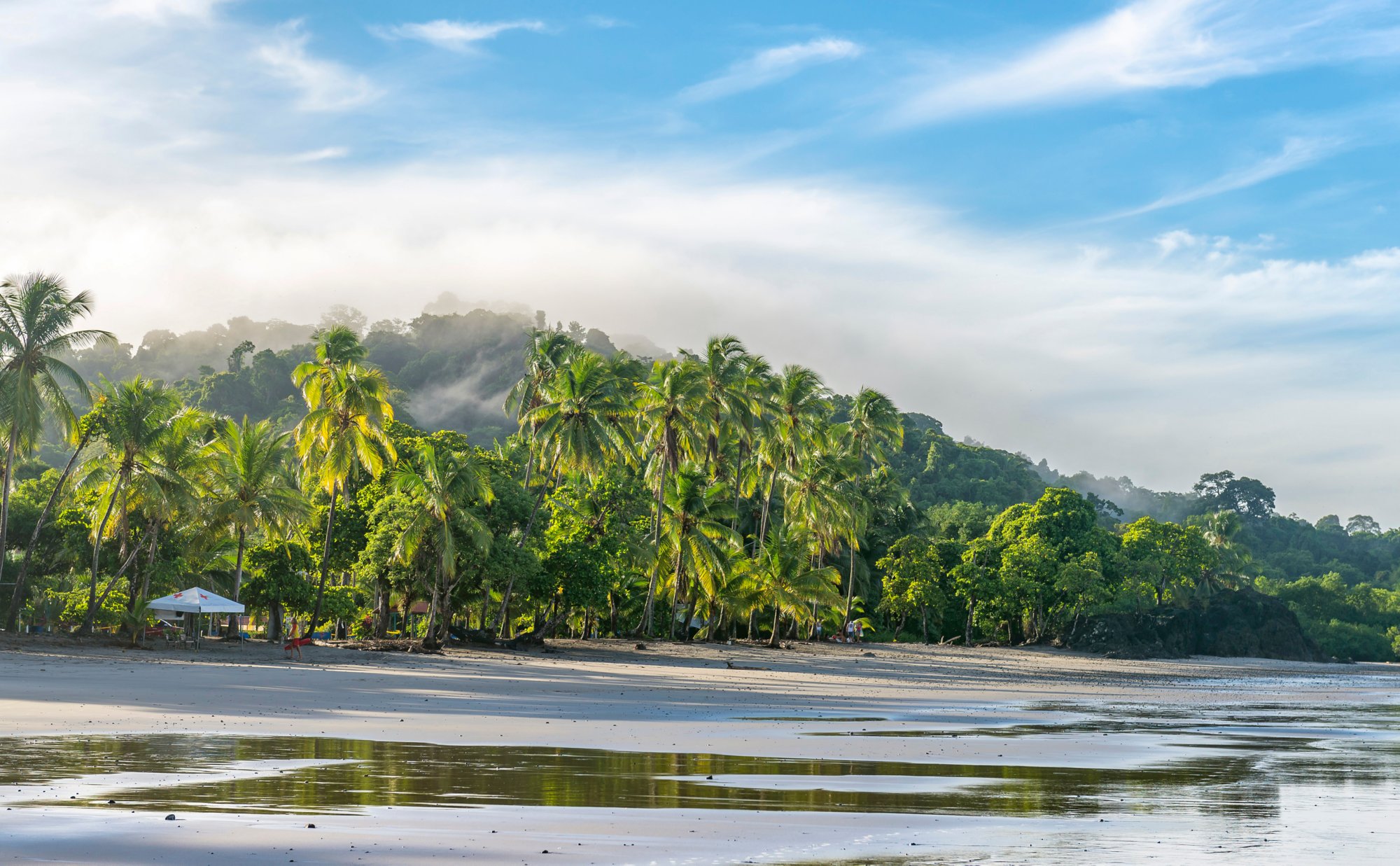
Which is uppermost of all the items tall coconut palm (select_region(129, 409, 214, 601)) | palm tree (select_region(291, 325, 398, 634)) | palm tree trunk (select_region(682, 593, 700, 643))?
palm tree (select_region(291, 325, 398, 634))

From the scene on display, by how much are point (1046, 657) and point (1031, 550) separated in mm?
10812

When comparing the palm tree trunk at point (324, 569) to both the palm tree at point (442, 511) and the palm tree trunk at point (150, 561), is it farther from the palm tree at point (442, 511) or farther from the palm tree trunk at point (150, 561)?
the palm tree trunk at point (150, 561)

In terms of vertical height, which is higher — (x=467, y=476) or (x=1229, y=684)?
(x=467, y=476)

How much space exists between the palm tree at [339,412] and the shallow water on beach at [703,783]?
30243 millimetres

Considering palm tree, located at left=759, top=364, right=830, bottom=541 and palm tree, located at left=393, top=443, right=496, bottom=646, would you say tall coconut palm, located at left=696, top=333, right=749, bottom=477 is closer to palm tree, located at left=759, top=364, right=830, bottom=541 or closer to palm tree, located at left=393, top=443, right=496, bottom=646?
palm tree, located at left=759, top=364, right=830, bottom=541

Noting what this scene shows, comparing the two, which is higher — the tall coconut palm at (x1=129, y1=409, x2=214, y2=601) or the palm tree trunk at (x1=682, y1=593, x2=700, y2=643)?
the tall coconut palm at (x1=129, y1=409, x2=214, y2=601)

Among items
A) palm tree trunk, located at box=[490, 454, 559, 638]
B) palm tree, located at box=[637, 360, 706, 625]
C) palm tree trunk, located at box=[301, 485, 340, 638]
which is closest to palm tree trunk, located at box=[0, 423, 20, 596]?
palm tree trunk, located at box=[301, 485, 340, 638]

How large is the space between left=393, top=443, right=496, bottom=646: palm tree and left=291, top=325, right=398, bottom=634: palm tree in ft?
13.7

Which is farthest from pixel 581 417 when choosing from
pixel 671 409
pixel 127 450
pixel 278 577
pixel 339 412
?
pixel 127 450

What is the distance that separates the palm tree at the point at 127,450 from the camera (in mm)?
36406

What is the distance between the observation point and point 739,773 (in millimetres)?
11883

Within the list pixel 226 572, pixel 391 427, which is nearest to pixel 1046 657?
pixel 391 427

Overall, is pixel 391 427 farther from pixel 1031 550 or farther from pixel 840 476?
pixel 1031 550

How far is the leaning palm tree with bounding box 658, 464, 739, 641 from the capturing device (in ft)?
167
